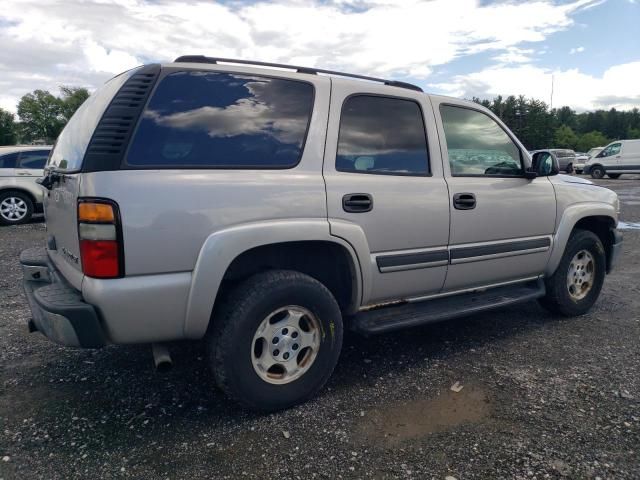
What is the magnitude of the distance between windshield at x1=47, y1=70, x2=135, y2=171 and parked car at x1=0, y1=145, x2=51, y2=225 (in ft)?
25.9

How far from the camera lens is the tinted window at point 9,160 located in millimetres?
10117

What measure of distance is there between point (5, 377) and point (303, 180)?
243 centimetres

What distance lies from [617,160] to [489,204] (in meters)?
24.6

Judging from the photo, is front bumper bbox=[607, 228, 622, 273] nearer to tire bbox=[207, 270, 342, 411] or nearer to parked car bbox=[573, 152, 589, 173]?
tire bbox=[207, 270, 342, 411]

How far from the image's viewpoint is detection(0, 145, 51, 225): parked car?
33.2ft

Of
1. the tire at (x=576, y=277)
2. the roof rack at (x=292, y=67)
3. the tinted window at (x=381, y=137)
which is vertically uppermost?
the roof rack at (x=292, y=67)

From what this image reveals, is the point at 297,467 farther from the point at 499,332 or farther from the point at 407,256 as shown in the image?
the point at 499,332

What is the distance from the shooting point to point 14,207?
33.6ft

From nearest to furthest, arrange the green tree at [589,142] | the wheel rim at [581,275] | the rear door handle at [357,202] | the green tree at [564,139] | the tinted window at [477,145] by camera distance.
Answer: the rear door handle at [357,202] < the tinted window at [477,145] < the wheel rim at [581,275] < the green tree at [564,139] < the green tree at [589,142]

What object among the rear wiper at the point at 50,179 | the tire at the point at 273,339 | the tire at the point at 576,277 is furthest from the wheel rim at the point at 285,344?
the tire at the point at 576,277

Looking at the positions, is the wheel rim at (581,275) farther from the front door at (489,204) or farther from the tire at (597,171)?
the tire at (597,171)

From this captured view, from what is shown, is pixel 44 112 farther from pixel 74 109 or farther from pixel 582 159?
pixel 582 159

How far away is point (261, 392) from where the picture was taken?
275 centimetres

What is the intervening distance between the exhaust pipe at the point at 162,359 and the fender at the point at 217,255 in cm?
→ 16
